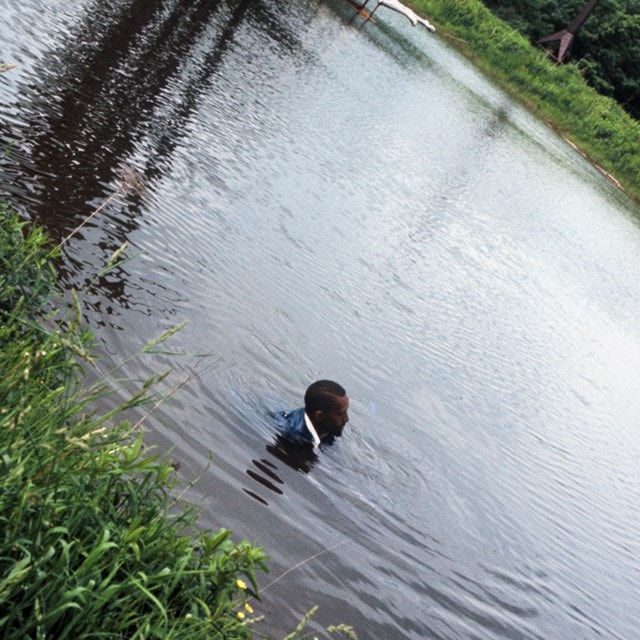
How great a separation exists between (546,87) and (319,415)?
1230 inches

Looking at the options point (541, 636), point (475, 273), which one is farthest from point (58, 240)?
point (475, 273)

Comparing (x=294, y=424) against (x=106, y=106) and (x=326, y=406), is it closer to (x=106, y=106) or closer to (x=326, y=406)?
(x=326, y=406)

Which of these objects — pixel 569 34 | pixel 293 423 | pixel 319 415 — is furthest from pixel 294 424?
pixel 569 34

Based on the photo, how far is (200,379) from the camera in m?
6.84

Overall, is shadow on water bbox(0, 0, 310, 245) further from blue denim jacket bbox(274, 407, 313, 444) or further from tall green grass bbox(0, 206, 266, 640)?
tall green grass bbox(0, 206, 266, 640)

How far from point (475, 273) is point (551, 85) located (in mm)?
24565

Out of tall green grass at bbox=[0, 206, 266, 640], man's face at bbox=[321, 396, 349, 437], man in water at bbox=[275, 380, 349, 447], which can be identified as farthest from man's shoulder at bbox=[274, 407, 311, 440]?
tall green grass at bbox=[0, 206, 266, 640]

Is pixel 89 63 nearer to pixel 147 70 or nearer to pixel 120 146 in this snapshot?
pixel 147 70

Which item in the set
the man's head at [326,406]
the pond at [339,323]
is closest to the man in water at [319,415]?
the man's head at [326,406]

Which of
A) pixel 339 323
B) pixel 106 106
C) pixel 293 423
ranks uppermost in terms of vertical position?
pixel 293 423

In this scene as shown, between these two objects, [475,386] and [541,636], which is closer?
Result: [541,636]

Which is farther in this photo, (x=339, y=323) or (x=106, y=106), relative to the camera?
(x=106, y=106)

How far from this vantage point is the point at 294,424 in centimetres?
682

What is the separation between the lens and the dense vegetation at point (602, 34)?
45062 millimetres
